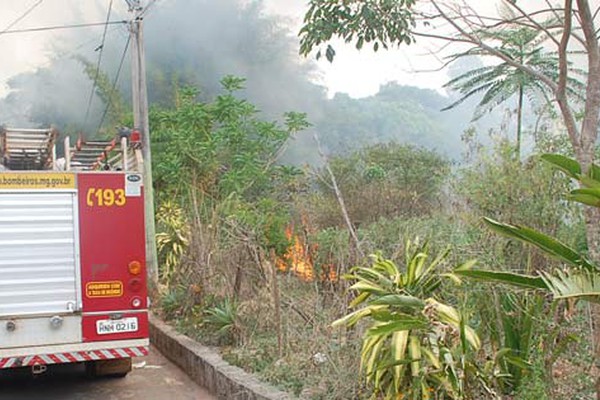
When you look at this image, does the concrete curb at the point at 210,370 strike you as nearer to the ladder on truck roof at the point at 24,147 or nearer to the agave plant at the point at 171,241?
the ladder on truck roof at the point at 24,147

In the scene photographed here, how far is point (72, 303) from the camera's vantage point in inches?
277

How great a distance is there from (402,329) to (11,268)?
4236mm

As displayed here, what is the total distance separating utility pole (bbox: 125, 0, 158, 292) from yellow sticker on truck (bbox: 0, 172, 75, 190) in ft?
19.8

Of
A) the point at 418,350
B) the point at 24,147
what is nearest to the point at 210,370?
the point at 418,350

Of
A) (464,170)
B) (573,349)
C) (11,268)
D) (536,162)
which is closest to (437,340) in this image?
(573,349)

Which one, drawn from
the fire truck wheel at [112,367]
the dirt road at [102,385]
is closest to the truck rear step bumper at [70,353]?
the dirt road at [102,385]

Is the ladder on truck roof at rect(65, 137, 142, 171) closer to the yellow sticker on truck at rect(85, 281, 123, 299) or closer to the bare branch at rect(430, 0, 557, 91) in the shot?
the yellow sticker on truck at rect(85, 281, 123, 299)

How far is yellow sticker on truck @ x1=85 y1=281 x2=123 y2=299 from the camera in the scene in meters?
7.15

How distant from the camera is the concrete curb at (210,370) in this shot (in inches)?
239

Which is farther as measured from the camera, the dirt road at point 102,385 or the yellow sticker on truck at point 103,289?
the dirt road at point 102,385

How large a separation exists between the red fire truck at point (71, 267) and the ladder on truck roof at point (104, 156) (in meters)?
0.78

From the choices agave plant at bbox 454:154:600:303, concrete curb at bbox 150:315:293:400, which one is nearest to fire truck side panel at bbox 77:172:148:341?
concrete curb at bbox 150:315:293:400

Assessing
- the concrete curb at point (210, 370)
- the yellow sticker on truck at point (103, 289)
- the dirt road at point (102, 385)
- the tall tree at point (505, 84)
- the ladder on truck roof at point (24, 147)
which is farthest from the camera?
the tall tree at point (505, 84)

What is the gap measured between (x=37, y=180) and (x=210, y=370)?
2.71 meters
